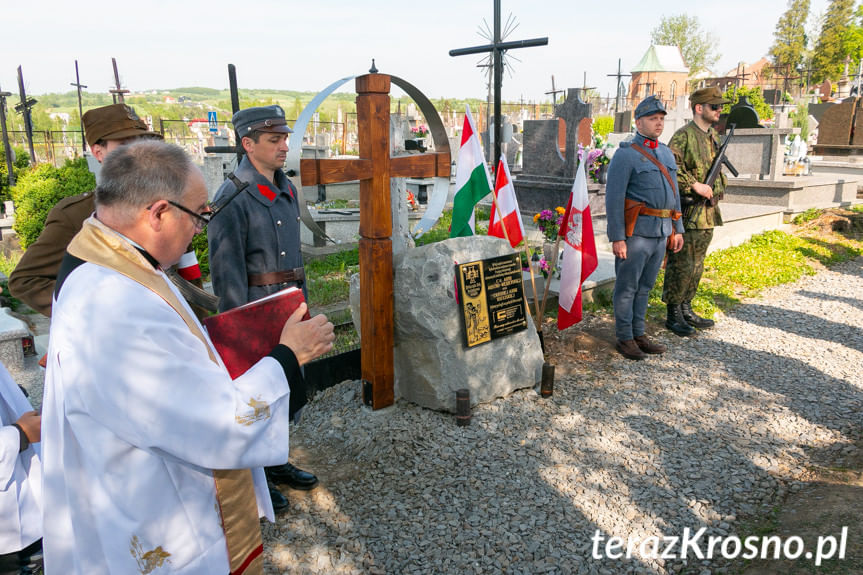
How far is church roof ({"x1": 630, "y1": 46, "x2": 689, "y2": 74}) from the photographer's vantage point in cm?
6353

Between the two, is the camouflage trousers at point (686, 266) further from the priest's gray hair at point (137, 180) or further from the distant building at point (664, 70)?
the distant building at point (664, 70)

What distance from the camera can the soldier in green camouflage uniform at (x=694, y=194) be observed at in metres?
5.38

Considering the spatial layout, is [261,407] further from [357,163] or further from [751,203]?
[751,203]

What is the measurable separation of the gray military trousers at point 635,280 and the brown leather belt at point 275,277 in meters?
2.87

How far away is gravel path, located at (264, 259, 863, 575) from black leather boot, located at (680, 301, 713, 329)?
63 centimetres

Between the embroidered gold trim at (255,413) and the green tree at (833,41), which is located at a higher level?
the green tree at (833,41)

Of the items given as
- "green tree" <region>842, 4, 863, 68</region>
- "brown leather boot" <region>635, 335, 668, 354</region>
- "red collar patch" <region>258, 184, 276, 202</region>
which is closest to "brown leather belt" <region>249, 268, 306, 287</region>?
"red collar patch" <region>258, 184, 276, 202</region>

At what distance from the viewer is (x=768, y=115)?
22.5 meters

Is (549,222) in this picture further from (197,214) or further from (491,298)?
(197,214)

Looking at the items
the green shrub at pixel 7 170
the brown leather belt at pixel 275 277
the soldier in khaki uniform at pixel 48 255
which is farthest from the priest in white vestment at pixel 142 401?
the green shrub at pixel 7 170

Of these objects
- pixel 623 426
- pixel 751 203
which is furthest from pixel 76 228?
pixel 751 203

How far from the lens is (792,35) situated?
57844 mm

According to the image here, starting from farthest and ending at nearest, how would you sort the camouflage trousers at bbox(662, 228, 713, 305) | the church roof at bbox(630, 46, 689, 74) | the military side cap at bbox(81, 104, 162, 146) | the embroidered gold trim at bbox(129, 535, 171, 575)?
1. the church roof at bbox(630, 46, 689, 74)
2. the camouflage trousers at bbox(662, 228, 713, 305)
3. the military side cap at bbox(81, 104, 162, 146)
4. the embroidered gold trim at bbox(129, 535, 171, 575)

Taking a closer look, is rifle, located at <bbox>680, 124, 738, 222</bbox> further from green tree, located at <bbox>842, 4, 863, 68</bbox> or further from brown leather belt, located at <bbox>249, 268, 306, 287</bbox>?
green tree, located at <bbox>842, 4, 863, 68</bbox>
